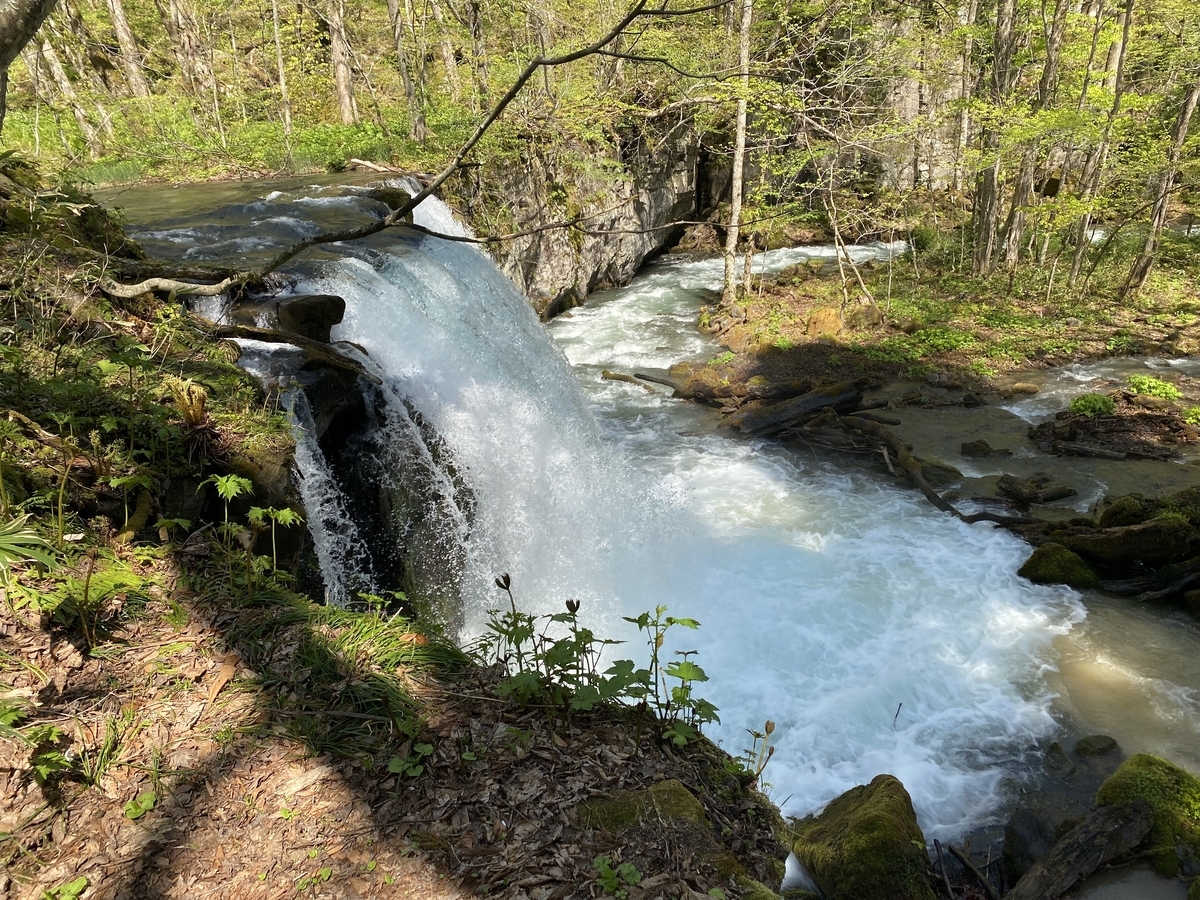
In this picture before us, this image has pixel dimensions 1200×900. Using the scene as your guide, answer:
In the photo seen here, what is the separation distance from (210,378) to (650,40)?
16.3 m

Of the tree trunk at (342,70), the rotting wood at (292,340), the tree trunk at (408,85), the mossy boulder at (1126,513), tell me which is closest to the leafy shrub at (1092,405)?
the mossy boulder at (1126,513)

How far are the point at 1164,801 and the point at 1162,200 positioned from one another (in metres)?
14.6

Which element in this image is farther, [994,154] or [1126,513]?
[994,154]

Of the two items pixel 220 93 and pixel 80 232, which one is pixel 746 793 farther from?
pixel 220 93

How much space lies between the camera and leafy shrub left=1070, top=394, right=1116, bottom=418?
398 inches

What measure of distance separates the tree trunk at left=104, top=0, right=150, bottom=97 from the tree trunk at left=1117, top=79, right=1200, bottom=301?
23225 millimetres

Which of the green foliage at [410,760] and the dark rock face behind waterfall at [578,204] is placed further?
the dark rock face behind waterfall at [578,204]

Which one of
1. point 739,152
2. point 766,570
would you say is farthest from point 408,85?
point 766,570

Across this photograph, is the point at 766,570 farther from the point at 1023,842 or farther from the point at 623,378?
the point at 623,378

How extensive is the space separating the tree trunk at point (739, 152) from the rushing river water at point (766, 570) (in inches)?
209

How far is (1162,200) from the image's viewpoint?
526 inches

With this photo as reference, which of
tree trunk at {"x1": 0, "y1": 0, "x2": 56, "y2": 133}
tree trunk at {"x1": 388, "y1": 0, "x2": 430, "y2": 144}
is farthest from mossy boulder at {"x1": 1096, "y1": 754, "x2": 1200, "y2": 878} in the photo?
tree trunk at {"x1": 388, "y1": 0, "x2": 430, "y2": 144}

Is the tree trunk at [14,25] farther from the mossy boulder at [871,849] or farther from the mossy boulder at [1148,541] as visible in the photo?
the mossy boulder at [1148,541]

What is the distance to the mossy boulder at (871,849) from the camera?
146 inches
